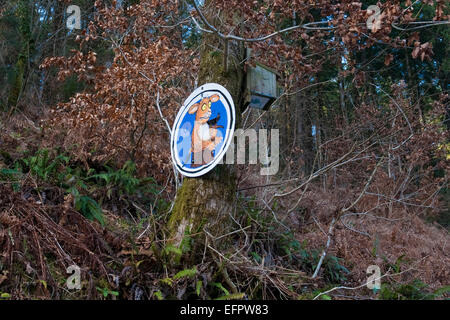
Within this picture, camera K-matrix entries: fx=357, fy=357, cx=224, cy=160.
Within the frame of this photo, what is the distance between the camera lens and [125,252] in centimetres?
319

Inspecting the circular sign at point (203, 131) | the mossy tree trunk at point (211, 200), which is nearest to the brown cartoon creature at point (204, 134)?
the circular sign at point (203, 131)

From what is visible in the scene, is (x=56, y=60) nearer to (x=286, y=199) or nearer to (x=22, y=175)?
(x=22, y=175)

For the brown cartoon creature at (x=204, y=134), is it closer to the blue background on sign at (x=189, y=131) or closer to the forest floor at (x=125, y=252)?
the blue background on sign at (x=189, y=131)

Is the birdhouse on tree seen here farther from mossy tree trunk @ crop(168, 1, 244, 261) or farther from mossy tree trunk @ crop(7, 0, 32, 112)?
mossy tree trunk @ crop(7, 0, 32, 112)

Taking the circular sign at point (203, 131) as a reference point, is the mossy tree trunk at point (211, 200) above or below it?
below

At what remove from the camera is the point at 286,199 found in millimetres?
7070

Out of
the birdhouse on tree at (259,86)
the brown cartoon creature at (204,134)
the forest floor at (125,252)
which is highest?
the birdhouse on tree at (259,86)

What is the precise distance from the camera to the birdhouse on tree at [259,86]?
3.70 m

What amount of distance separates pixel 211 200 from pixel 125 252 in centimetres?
90

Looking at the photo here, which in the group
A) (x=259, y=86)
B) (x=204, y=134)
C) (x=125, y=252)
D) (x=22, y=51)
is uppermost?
(x=22, y=51)

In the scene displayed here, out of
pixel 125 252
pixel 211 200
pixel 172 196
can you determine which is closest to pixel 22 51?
pixel 172 196

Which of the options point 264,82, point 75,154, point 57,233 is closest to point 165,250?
point 57,233

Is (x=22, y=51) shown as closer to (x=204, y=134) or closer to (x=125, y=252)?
(x=204, y=134)
